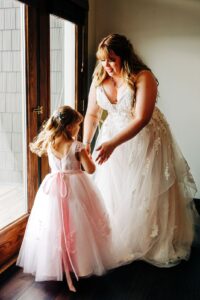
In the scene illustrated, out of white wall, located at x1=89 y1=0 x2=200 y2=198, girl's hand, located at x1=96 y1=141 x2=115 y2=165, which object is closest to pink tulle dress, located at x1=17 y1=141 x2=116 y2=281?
girl's hand, located at x1=96 y1=141 x2=115 y2=165

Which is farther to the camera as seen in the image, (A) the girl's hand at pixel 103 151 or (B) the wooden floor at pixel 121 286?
(A) the girl's hand at pixel 103 151

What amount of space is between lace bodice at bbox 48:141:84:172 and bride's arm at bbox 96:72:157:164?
0.72 ft

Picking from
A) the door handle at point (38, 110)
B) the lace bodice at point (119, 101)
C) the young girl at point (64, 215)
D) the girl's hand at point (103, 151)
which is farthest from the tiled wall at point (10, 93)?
the girl's hand at point (103, 151)

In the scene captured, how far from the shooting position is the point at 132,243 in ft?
8.04

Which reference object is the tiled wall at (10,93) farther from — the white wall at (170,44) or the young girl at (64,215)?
the white wall at (170,44)

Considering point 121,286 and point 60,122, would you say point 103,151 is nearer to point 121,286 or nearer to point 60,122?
point 60,122

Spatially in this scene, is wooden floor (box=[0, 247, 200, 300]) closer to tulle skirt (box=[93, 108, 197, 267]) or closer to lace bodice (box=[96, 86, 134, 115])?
tulle skirt (box=[93, 108, 197, 267])

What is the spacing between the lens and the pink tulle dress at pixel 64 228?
2121 millimetres

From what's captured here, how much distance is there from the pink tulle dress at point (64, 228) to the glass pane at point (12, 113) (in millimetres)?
334

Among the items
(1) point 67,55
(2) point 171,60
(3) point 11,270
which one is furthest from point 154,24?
(3) point 11,270

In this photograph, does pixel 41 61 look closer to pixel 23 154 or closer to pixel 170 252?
pixel 23 154

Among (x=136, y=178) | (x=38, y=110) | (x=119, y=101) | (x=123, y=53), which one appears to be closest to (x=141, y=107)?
(x=119, y=101)

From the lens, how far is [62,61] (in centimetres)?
311

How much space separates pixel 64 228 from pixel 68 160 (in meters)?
0.39
